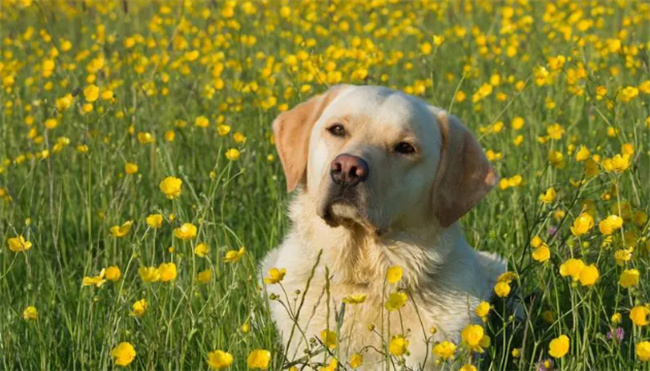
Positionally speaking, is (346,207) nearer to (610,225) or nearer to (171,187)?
(171,187)

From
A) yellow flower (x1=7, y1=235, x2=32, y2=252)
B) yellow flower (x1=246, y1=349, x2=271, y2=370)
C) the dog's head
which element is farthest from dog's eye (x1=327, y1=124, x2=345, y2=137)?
yellow flower (x1=246, y1=349, x2=271, y2=370)

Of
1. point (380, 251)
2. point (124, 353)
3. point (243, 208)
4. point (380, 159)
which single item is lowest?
point (243, 208)

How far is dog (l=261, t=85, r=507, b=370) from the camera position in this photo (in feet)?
11.3

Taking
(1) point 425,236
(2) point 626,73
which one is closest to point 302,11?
(2) point 626,73

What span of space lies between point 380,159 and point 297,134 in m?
0.51

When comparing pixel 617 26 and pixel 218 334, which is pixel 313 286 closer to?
pixel 218 334

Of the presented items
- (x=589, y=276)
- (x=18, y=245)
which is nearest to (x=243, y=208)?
(x=18, y=245)

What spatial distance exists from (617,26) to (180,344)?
23.4 ft

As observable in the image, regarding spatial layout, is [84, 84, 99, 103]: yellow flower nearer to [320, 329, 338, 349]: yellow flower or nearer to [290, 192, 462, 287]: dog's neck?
[290, 192, 462, 287]: dog's neck

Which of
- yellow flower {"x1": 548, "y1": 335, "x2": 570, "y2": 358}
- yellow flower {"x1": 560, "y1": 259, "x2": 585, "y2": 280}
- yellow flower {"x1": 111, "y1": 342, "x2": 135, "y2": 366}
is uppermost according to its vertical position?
yellow flower {"x1": 560, "y1": 259, "x2": 585, "y2": 280}

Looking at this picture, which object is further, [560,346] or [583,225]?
[583,225]

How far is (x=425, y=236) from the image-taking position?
11.9 ft

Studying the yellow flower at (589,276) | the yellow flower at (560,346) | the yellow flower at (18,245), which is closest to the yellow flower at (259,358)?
the yellow flower at (560,346)

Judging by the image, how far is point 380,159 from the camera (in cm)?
343
